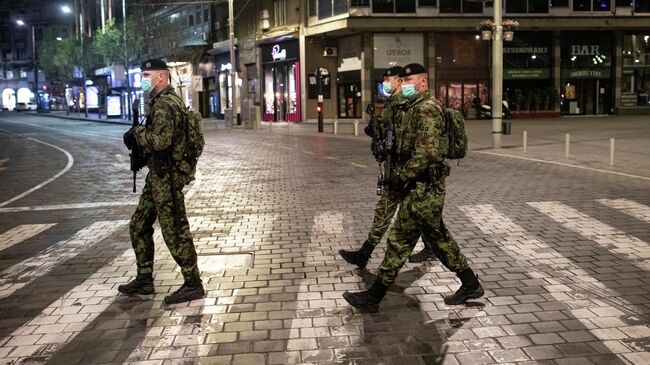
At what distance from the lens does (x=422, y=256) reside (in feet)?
22.1

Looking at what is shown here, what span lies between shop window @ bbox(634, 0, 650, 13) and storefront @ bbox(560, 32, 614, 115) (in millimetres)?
2228

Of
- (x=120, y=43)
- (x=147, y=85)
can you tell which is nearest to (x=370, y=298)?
(x=147, y=85)

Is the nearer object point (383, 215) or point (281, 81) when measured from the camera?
point (383, 215)

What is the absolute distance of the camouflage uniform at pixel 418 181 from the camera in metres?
4.82

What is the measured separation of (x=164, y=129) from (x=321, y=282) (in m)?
2.02

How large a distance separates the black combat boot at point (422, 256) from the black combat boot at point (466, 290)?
4.43 ft

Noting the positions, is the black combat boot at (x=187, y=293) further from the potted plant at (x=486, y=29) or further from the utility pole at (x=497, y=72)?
the potted plant at (x=486, y=29)

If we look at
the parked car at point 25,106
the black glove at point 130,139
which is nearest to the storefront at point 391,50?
the black glove at point 130,139

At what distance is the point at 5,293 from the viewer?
5.93m

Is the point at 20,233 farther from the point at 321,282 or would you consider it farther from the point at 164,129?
the point at 321,282

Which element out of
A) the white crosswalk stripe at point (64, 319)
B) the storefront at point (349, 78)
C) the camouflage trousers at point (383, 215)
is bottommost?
the white crosswalk stripe at point (64, 319)

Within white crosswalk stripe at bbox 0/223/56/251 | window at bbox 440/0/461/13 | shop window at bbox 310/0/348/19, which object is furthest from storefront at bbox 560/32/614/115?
white crosswalk stripe at bbox 0/223/56/251

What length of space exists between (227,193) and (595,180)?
6.87m

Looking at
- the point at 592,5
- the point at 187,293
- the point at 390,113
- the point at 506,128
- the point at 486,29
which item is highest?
the point at 592,5
